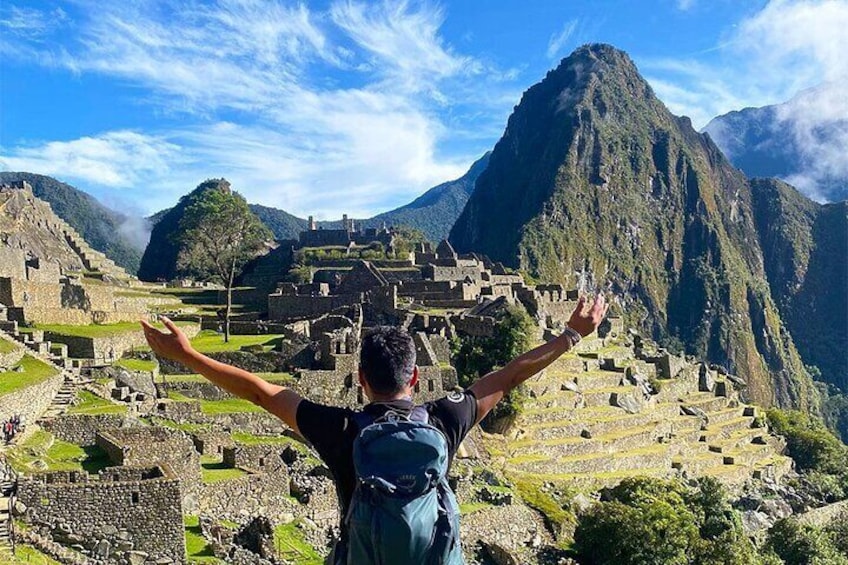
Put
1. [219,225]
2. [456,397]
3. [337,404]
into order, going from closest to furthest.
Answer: [456,397], [337,404], [219,225]

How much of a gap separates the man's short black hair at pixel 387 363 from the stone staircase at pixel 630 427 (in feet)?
66.9

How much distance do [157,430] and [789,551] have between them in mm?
21554

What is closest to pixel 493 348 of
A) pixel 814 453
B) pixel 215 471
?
pixel 215 471

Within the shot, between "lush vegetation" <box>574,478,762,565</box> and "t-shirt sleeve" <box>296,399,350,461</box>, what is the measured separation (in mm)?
18540

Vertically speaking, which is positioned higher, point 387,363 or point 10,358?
point 387,363

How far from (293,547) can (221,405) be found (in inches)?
221

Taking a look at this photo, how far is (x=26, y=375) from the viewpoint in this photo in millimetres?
15508

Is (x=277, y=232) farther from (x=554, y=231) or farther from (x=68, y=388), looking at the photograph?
(x=68, y=388)

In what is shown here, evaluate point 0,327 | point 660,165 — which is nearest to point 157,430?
point 0,327

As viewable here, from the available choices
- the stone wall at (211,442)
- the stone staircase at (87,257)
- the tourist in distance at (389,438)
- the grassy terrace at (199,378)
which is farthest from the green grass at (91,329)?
the tourist in distance at (389,438)

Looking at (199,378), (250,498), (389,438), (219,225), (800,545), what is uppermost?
(219,225)

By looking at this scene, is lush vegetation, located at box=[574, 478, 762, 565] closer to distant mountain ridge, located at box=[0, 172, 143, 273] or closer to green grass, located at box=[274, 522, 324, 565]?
green grass, located at box=[274, 522, 324, 565]

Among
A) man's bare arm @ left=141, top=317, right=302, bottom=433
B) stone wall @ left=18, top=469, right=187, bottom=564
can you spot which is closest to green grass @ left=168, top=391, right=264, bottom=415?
stone wall @ left=18, top=469, right=187, bottom=564

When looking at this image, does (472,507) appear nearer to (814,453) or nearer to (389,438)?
(389,438)
